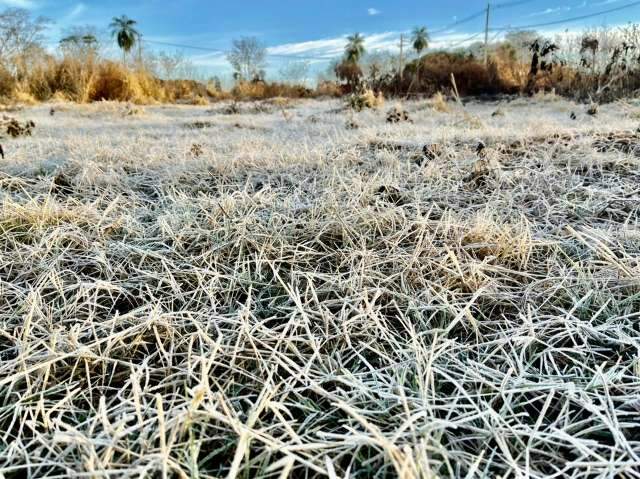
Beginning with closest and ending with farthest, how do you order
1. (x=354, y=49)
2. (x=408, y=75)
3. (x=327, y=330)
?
(x=327, y=330)
(x=408, y=75)
(x=354, y=49)

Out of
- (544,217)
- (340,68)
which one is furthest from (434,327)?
(340,68)

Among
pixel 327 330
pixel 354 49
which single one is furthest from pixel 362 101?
pixel 354 49

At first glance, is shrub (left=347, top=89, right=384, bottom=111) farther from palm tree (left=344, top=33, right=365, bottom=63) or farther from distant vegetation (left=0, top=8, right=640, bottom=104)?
palm tree (left=344, top=33, right=365, bottom=63)

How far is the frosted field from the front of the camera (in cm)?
70

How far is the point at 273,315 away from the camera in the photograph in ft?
3.67

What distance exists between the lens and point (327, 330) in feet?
3.38

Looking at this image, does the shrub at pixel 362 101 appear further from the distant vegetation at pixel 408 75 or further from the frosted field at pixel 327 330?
the frosted field at pixel 327 330

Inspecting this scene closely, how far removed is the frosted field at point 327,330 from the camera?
0.70m

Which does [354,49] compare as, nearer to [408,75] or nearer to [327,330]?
[408,75]

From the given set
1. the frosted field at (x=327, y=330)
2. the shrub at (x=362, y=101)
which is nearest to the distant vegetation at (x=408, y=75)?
the shrub at (x=362, y=101)

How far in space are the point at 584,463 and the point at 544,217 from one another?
1138 millimetres

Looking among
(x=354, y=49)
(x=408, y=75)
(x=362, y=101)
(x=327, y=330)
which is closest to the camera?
(x=327, y=330)

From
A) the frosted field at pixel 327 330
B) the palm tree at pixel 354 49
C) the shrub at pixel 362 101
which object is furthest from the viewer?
the palm tree at pixel 354 49

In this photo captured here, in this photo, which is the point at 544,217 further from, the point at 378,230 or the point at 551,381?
the point at 551,381
